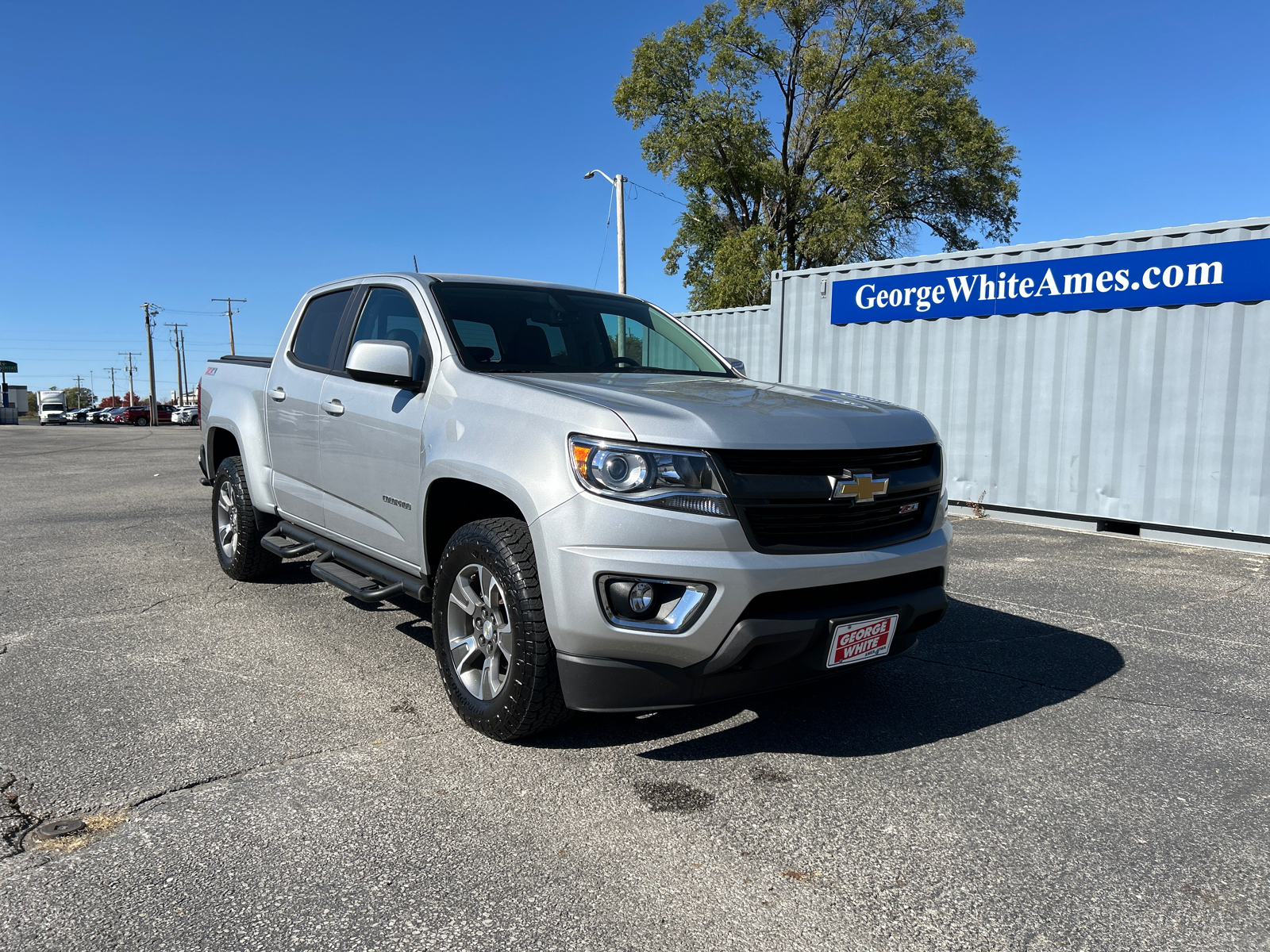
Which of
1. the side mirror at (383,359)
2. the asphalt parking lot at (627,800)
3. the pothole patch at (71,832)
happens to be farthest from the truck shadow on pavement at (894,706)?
the side mirror at (383,359)

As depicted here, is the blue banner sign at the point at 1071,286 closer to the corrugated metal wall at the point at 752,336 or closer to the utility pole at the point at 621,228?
the corrugated metal wall at the point at 752,336

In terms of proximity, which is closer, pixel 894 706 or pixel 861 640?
pixel 861 640

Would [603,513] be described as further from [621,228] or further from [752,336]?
[621,228]

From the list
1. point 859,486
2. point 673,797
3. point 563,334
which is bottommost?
point 673,797

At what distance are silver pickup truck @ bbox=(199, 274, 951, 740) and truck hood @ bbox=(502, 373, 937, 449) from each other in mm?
11

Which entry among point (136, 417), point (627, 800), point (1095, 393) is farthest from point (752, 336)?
point (136, 417)

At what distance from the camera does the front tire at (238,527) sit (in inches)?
219

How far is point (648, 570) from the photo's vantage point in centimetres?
279

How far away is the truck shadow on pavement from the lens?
3.38 metres

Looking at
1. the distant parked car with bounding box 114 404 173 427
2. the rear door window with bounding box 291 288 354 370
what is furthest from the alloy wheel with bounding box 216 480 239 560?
the distant parked car with bounding box 114 404 173 427

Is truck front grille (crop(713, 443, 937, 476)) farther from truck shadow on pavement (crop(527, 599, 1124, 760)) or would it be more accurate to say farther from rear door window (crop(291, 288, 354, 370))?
rear door window (crop(291, 288, 354, 370))

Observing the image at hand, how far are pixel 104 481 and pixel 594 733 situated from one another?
1217 cm

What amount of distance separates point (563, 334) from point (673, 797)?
229cm

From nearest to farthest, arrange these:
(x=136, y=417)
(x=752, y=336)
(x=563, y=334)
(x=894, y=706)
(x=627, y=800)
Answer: (x=627, y=800) < (x=894, y=706) < (x=563, y=334) < (x=752, y=336) < (x=136, y=417)
